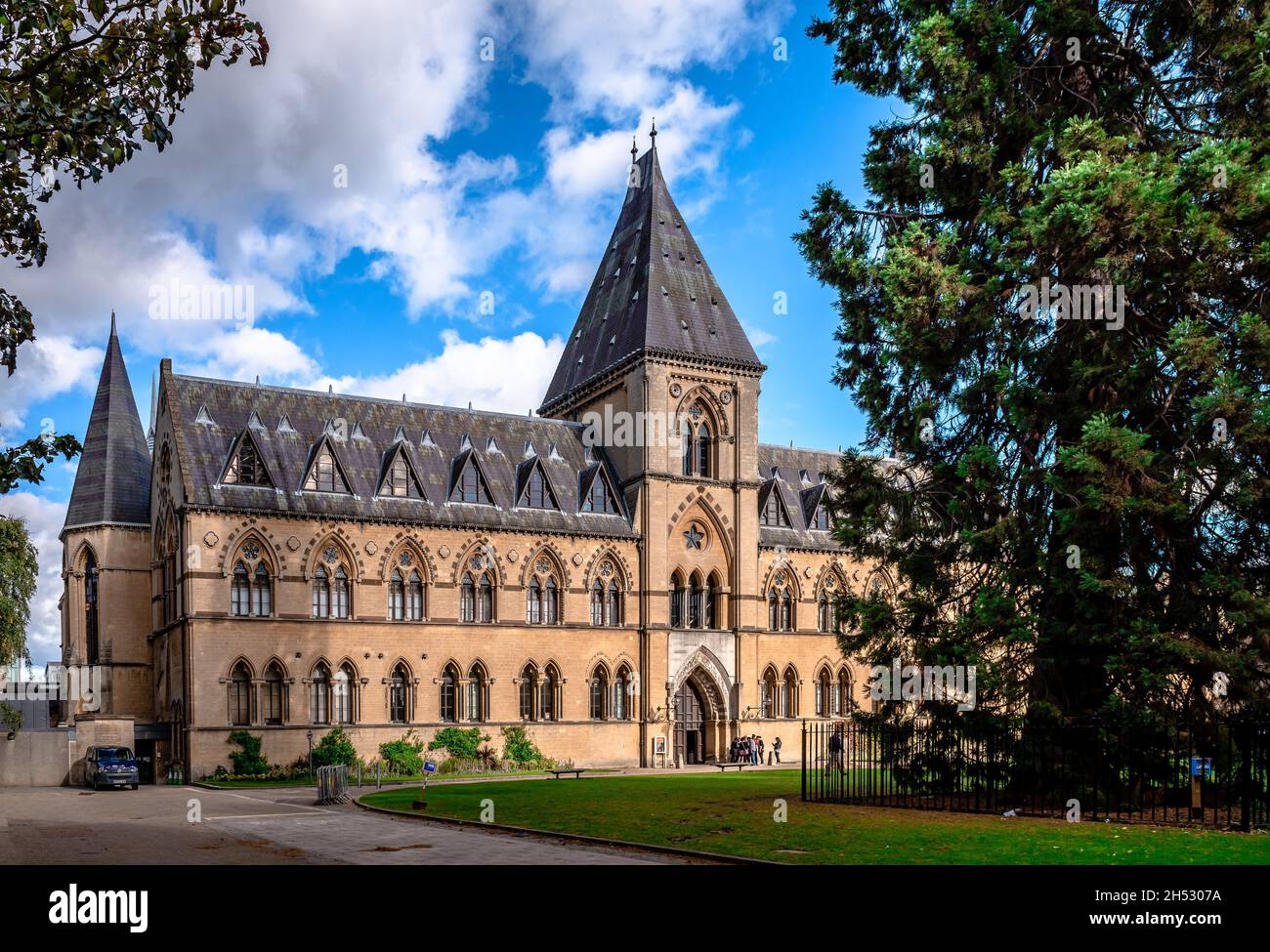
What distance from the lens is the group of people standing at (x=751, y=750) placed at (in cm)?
5019

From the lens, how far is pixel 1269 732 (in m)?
17.9

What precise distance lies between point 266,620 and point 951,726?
28.9 m

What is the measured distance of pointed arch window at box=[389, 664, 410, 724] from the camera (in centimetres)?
4583

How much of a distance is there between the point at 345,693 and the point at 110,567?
12120 millimetres

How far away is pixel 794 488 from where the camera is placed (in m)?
59.1

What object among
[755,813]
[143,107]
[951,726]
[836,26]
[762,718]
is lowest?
[762,718]

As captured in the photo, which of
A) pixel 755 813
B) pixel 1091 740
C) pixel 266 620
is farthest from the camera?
pixel 266 620

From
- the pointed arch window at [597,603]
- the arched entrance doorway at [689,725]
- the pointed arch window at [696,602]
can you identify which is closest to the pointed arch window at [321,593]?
the pointed arch window at [597,603]

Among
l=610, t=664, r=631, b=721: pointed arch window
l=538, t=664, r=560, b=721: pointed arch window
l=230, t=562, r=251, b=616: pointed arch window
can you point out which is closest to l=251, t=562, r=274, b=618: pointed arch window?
l=230, t=562, r=251, b=616: pointed arch window

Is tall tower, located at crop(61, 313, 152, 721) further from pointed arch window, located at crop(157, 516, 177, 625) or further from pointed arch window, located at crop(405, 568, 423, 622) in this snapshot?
pointed arch window, located at crop(405, 568, 423, 622)

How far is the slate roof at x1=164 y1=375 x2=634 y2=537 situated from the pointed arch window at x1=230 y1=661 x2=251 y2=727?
597 cm

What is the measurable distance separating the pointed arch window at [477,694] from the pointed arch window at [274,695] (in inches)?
288
